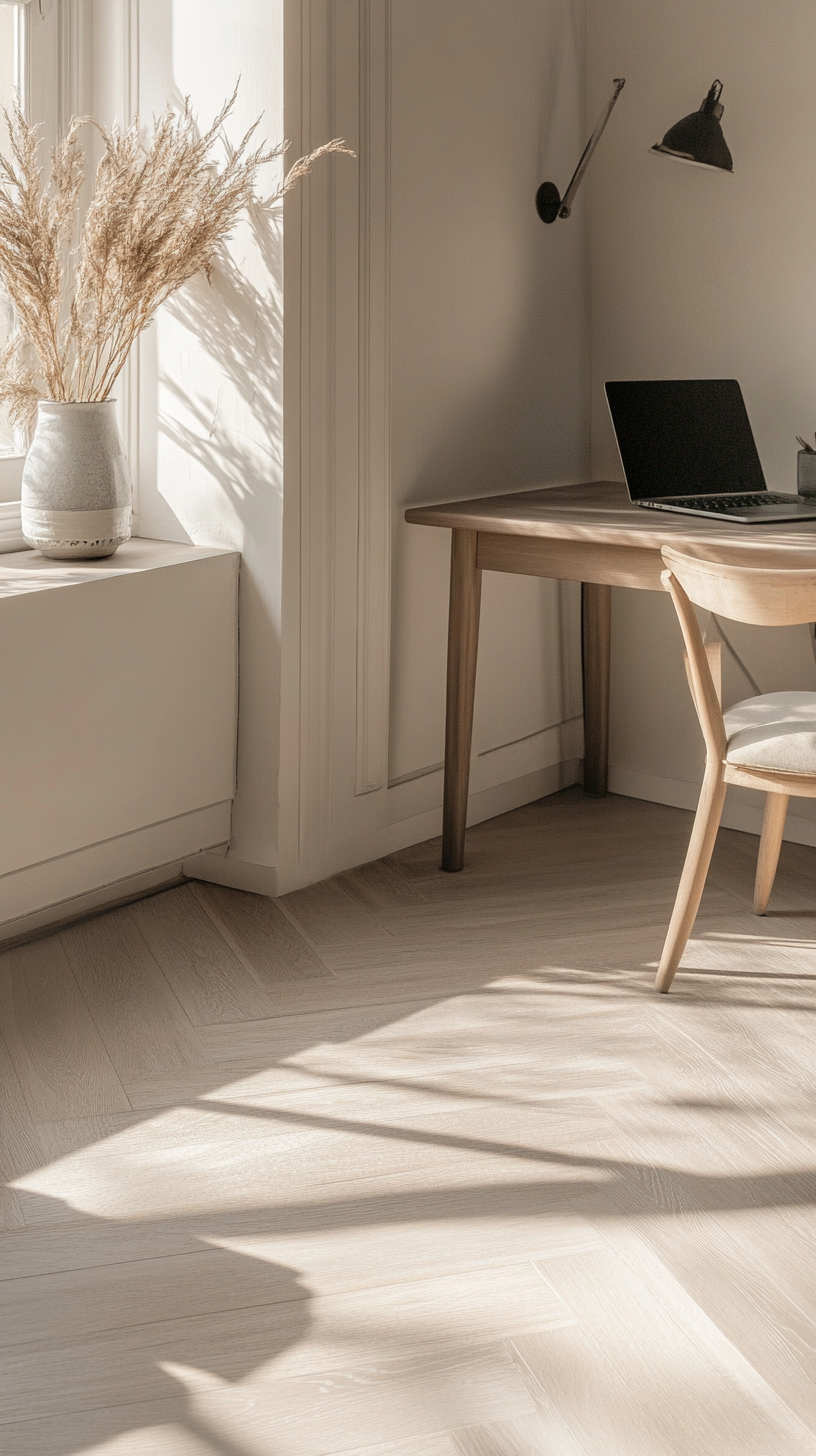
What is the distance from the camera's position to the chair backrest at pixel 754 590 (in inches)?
80.3

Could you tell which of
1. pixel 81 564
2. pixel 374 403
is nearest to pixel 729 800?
pixel 374 403

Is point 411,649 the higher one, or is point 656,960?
point 411,649

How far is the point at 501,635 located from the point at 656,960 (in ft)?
3.28

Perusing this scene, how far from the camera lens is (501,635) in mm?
3184

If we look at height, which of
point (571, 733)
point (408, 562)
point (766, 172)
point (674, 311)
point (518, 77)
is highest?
point (518, 77)

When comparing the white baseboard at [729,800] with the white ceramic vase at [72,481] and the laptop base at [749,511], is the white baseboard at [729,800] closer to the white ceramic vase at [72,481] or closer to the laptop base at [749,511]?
the laptop base at [749,511]

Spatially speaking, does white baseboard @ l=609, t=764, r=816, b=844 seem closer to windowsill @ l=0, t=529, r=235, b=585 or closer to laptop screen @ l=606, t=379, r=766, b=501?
laptop screen @ l=606, t=379, r=766, b=501

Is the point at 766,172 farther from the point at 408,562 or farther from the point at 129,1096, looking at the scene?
the point at 129,1096

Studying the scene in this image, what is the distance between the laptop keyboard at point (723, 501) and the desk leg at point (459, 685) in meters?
0.38

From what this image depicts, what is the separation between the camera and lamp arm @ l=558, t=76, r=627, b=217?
299 cm

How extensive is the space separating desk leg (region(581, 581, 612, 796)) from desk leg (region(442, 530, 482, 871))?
52 cm

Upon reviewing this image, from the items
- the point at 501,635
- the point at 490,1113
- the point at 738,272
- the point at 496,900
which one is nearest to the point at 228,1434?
the point at 490,1113

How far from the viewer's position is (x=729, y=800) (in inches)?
125

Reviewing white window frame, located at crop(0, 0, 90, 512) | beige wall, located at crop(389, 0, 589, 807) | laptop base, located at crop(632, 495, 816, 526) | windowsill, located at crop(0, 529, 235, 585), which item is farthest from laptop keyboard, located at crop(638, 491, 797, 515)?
white window frame, located at crop(0, 0, 90, 512)
